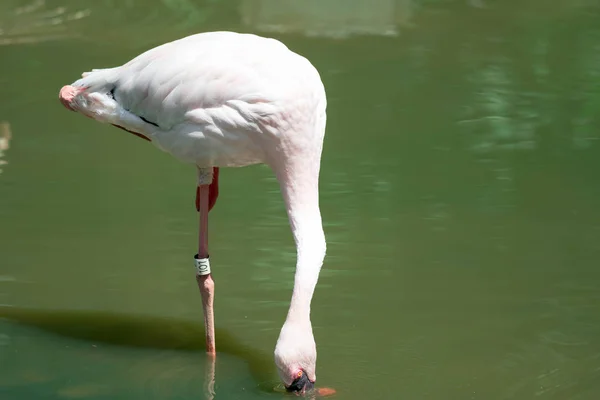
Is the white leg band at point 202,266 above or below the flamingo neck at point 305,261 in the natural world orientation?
below

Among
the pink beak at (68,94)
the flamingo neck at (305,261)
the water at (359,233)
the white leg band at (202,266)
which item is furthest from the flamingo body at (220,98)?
the water at (359,233)

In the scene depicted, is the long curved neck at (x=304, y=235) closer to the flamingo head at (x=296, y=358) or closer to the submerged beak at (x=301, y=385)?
the flamingo head at (x=296, y=358)

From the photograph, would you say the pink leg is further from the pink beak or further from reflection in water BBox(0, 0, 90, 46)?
reflection in water BBox(0, 0, 90, 46)

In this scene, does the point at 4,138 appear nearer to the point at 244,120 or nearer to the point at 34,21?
the point at 34,21

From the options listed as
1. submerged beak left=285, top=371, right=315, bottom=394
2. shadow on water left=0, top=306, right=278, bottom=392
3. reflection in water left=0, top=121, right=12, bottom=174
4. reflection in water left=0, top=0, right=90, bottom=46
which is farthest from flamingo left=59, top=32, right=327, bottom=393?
reflection in water left=0, top=0, right=90, bottom=46

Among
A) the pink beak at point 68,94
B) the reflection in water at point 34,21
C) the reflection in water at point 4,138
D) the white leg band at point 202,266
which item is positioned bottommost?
the reflection in water at point 4,138

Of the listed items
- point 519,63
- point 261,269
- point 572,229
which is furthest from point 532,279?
point 519,63

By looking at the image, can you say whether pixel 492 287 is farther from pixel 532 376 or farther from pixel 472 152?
pixel 472 152

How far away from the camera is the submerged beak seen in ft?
14.0

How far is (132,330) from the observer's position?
5.09 meters

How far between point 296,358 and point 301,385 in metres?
0.12

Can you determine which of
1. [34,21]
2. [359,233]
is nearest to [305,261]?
[359,233]

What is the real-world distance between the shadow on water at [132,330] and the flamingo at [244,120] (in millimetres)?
182

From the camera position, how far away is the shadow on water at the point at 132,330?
16.1 ft
